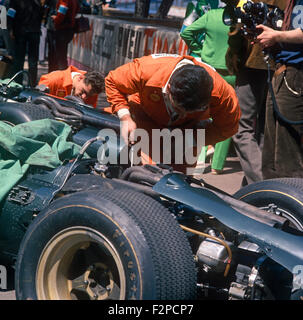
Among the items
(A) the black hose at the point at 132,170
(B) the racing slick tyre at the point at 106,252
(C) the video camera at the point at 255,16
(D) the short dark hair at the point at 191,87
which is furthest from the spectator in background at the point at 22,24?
(B) the racing slick tyre at the point at 106,252

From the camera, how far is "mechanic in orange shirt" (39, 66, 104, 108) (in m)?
5.60

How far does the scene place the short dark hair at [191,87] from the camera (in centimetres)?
312

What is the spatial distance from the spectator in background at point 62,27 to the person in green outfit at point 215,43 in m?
3.28

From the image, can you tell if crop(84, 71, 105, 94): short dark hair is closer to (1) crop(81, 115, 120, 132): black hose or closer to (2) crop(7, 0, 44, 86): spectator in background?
(1) crop(81, 115, 120, 132): black hose

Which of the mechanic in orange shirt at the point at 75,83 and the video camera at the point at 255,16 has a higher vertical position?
the video camera at the point at 255,16

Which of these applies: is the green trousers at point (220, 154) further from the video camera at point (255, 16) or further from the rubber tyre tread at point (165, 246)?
the rubber tyre tread at point (165, 246)

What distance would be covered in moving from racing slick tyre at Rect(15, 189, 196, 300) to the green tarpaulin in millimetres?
595

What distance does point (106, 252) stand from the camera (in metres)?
2.48

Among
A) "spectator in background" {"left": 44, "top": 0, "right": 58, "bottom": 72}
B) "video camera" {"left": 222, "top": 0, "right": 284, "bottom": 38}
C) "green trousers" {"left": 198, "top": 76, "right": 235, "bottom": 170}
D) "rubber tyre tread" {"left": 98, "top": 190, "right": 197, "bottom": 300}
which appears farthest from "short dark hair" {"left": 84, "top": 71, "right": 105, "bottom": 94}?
"spectator in background" {"left": 44, "top": 0, "right": 58, "bottom": 72}

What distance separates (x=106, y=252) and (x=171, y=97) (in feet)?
3.70

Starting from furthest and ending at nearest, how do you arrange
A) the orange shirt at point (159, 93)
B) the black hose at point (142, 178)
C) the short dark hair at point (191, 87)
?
the orange shirt at point (159, 93), the short dark hair at point (191, 87), the black hose at point (142, 178)
